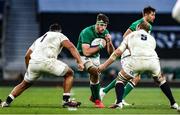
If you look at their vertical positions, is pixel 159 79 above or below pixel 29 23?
below

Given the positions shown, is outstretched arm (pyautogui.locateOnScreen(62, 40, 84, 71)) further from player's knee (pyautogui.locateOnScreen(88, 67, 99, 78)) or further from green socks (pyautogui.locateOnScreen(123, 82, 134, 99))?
green socks (pyautogui.locateOnScreen(123, 82, 134, 99))

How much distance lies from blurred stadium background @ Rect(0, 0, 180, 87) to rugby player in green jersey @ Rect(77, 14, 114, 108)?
22.9 meters

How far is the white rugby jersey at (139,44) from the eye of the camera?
1595cm

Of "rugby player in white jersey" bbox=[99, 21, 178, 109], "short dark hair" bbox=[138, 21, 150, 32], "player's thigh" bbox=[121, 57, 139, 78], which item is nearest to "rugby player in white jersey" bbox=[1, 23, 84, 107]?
"rugby player in white jersey" bbox=[99, 21, 178, 109]

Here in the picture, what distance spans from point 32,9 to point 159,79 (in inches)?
1027

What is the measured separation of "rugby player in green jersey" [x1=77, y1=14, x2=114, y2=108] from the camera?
16875 mm

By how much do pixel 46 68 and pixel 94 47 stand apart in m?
1.50

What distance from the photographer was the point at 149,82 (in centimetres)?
3412

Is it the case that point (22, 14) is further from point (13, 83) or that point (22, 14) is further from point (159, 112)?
point (159, 112)

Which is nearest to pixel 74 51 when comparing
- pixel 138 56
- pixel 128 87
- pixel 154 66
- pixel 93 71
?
pixel 93 71

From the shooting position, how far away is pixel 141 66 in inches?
628

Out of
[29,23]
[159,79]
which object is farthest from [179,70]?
[159,79]

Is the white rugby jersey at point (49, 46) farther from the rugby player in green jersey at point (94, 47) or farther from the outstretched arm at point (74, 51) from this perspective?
the rugby player in green jersey at point (94, 47)

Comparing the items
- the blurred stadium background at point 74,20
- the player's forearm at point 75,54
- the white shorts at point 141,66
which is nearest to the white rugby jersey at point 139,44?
the white shorts at point 141,66
